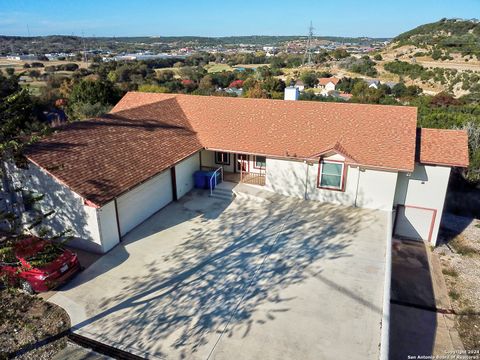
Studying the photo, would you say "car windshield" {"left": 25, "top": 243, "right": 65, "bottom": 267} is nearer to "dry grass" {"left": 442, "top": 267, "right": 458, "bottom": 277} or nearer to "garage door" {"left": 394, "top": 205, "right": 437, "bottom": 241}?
"garage door" {"left": 394, "top": 205, "right": 437, "bottom": 241}

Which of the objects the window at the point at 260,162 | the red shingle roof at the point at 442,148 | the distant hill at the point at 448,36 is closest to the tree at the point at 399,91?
the distant hill at the point at 448,36

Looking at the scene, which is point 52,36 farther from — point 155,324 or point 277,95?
point 155,324

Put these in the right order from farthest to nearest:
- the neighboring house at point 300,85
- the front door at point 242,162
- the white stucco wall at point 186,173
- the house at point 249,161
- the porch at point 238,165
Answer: the neighboring house at point 300,85
the front door at point 242,162
the porch at point 238,165
the white stucco wall at point 186,173
the house at point 249,161

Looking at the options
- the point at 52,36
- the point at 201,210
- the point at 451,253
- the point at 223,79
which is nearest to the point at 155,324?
the point at 201,210

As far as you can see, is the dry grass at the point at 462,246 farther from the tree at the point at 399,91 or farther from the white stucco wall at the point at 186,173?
the tree at the point at 399,91

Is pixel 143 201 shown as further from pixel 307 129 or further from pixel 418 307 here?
pixel 418 307

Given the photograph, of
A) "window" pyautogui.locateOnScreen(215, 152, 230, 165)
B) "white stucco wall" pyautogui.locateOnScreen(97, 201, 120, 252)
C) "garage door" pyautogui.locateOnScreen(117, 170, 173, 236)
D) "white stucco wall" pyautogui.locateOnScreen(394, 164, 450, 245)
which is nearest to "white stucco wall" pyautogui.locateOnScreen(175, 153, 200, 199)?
"garage door" pyautogui.locateOnScreen(117, 170, 173, 236)
